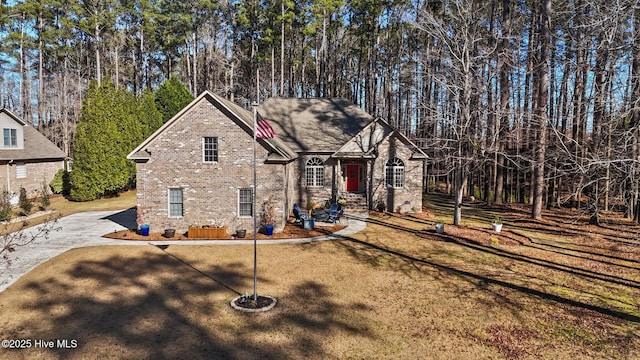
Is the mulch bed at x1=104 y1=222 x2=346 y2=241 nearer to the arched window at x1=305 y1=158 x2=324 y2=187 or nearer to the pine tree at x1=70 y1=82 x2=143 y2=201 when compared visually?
the arched window at x1=305 y1=158 x2=324 y2=187

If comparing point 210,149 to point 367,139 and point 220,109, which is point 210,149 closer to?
point 220,109

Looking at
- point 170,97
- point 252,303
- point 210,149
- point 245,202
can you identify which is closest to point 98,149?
point 170,97

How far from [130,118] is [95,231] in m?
19.0

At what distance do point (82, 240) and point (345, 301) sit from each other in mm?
14789

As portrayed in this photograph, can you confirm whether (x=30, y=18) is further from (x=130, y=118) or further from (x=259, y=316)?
(x=259, y=316)

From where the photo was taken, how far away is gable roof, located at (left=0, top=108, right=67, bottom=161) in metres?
29.1

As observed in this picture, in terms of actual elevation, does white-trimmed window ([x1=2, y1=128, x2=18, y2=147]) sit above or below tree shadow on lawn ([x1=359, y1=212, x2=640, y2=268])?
above

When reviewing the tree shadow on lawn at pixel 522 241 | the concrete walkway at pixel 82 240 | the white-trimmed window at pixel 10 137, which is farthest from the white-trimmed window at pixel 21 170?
the tree shadow on lawn at pixel 522 241

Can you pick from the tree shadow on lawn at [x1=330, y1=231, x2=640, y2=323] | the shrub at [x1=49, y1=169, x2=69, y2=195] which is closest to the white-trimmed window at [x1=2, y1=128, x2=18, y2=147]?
the shrub at [x1=49, y1=169, x2=69, y2=195]

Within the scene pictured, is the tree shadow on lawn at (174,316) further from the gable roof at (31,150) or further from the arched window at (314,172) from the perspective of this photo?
the gable roof at (31,150)

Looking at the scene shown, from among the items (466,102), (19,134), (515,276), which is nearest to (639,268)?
(515,276)

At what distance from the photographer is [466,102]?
19.4m

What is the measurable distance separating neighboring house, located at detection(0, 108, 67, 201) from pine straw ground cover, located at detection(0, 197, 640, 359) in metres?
20.2

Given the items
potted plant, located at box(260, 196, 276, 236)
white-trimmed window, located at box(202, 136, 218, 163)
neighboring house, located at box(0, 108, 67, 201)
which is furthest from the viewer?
neighboring house, located at box(0, 108, 67, 201)
